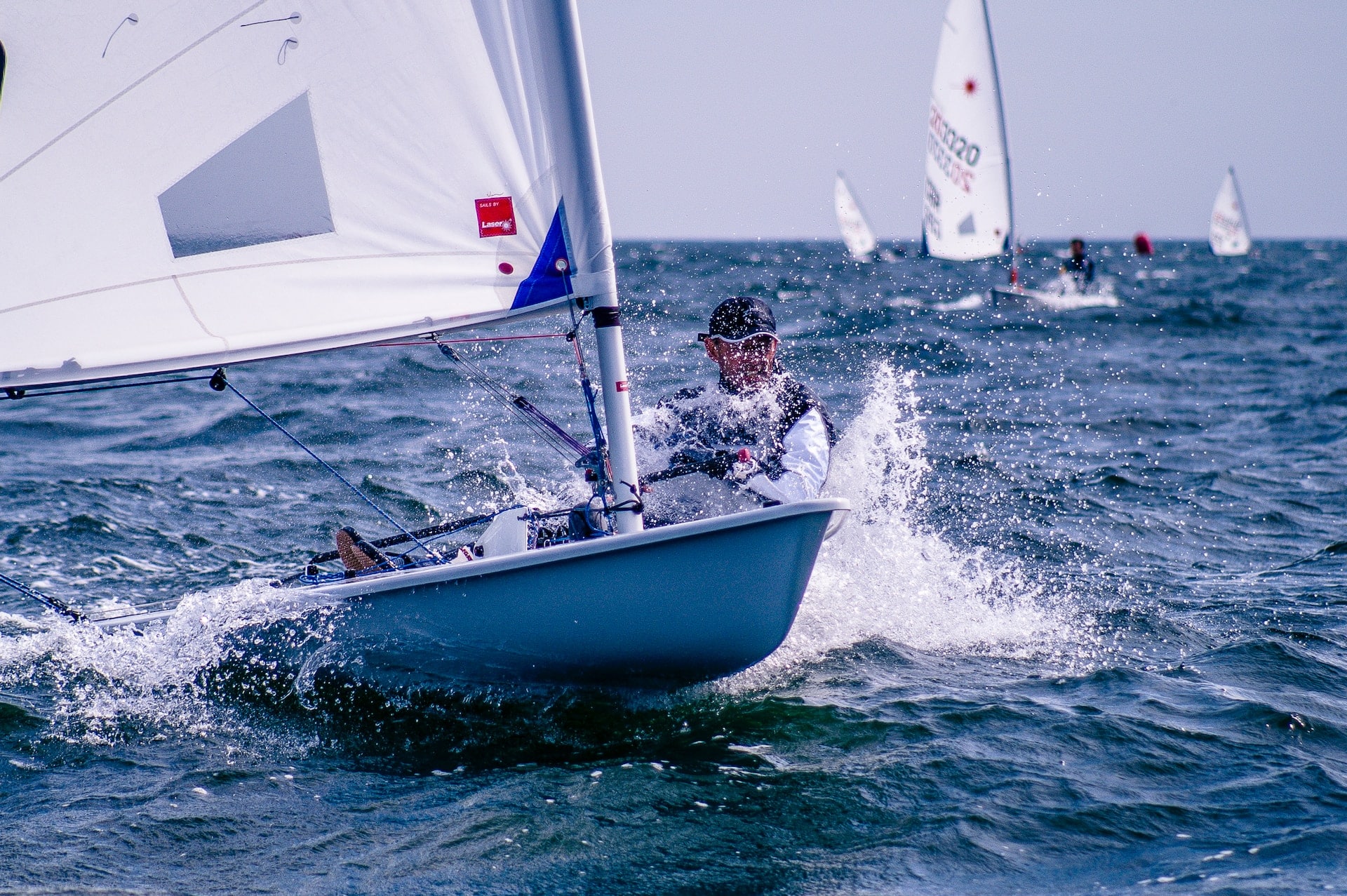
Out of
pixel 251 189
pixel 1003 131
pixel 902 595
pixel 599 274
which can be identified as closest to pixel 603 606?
pixel 599 274

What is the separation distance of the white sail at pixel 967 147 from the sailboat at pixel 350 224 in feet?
49.4

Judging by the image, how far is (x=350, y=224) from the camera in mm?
3512

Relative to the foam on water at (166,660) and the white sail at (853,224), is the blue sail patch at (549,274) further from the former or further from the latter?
the white sail at (853,224)

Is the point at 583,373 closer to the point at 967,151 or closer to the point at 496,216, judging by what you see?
the point at 496,216

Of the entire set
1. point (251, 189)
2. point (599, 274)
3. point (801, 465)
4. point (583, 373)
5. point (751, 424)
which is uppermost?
point (251, 189)

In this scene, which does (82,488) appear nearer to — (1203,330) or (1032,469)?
(1032,469)

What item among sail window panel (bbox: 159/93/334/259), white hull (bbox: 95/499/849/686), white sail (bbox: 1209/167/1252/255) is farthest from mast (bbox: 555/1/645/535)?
white sail (bbox: 1209/167/1252/255)

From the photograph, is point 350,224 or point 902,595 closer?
point 350,224

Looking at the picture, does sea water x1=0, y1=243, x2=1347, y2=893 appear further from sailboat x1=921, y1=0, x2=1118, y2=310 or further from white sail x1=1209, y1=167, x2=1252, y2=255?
white sail x1=1209, y1=167, x2=1252, y2=255

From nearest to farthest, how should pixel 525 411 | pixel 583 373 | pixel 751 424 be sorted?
pixel 583 373
pixel 525 411
pixel 751 424

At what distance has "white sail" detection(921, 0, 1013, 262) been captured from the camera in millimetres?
17234

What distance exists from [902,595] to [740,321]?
160 centimetres

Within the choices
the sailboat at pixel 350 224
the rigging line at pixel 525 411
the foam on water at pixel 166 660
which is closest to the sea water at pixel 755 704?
the foam on water at pixel 166 660

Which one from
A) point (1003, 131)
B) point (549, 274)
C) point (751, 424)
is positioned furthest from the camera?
point (1003, 131)
